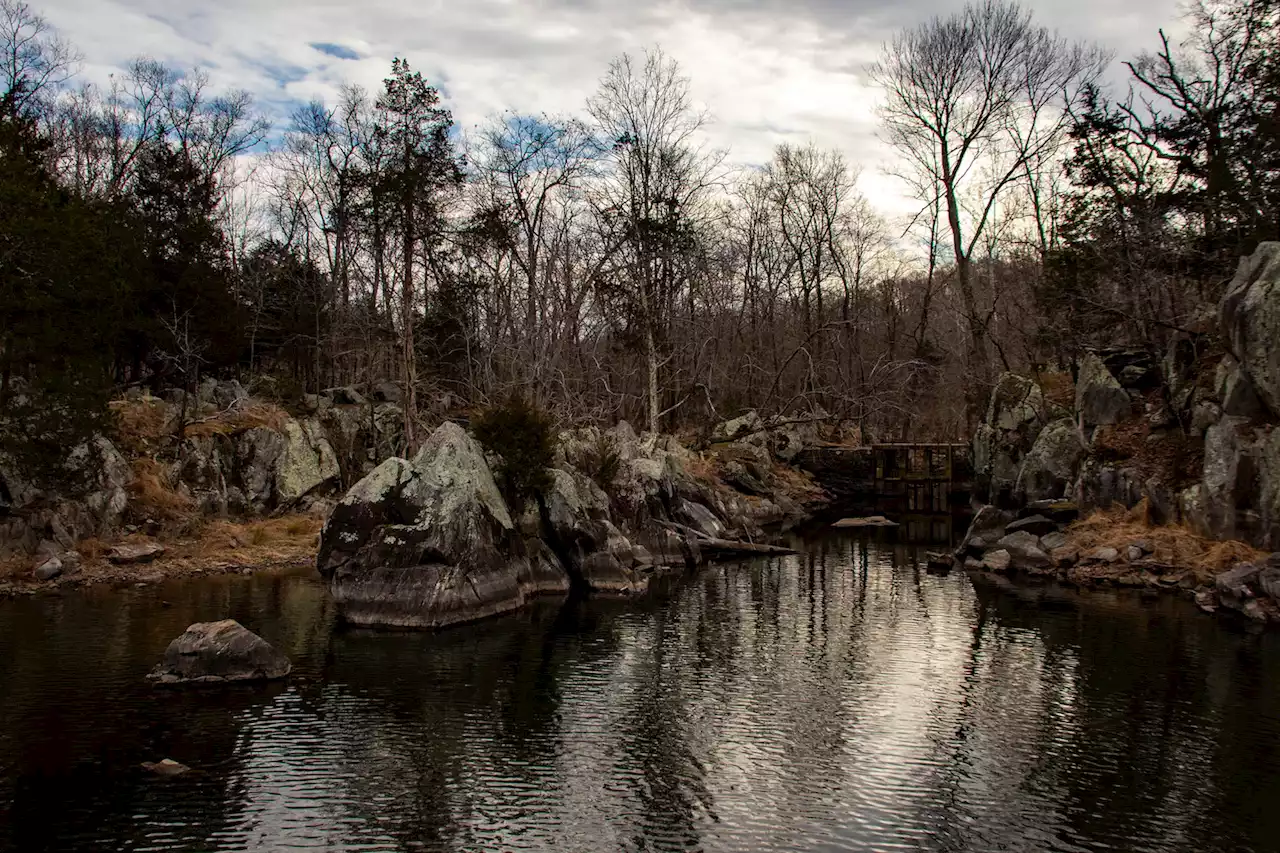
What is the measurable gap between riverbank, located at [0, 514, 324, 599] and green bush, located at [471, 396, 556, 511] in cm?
764

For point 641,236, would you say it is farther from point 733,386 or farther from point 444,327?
point 733,386

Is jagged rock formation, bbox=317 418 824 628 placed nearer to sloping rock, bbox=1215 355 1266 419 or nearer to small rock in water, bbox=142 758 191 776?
small rock in water, bbox=142 758 191 776

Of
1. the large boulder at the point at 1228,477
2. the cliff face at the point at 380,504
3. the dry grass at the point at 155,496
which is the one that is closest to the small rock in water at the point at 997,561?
the large boulder at the point at 1228,477

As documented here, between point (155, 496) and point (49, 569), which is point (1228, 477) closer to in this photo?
point (49, 569)

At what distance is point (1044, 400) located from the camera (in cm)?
3612

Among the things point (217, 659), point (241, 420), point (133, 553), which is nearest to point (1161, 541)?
point (217, 659)

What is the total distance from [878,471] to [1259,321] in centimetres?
2862

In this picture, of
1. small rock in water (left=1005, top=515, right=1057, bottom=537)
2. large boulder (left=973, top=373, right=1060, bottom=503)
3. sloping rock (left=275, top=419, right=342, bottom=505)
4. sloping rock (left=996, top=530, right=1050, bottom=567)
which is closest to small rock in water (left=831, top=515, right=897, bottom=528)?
large boulder (left=973, top=373, right=1060, bottom=503)

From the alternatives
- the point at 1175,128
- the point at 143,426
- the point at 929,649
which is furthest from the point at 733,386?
the point at 929,649

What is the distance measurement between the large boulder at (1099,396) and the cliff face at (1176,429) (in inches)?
1.4

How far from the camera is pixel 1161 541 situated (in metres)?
24.0

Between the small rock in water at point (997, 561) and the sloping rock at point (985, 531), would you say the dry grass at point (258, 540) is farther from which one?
the sloping rock at point (985, 531)

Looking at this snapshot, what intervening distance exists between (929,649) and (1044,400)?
21904mm

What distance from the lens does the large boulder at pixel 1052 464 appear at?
99.1 ft
